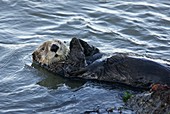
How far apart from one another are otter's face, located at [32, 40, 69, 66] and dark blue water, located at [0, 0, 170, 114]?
27cm

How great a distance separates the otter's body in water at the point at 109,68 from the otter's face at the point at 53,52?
70 mm

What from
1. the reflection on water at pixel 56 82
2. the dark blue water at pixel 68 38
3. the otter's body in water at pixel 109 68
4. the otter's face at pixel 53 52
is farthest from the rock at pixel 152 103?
the otter's face at pixel 53 52

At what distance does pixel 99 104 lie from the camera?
7.21 m

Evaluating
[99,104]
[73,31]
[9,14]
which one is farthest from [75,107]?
[9,14]

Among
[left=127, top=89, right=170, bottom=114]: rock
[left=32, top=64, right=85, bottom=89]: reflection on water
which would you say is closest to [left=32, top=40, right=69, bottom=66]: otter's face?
[left=32, top=64, right=85, bottom=89]: reflection on water

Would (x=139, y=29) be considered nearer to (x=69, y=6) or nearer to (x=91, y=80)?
(x=69, y=6)

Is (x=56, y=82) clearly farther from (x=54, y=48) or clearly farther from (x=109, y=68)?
(x=109, y=68)

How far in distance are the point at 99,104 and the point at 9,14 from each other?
17.6 feet

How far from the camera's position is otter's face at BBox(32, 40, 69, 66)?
27.9ft

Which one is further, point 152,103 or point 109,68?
point 109,68

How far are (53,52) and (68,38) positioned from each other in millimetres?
1965

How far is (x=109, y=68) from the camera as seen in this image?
8.02 meters

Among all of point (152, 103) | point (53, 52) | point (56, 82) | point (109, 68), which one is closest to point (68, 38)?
point (53, 52)

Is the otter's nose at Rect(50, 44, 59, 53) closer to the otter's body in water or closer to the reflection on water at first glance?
the otter's body in water
